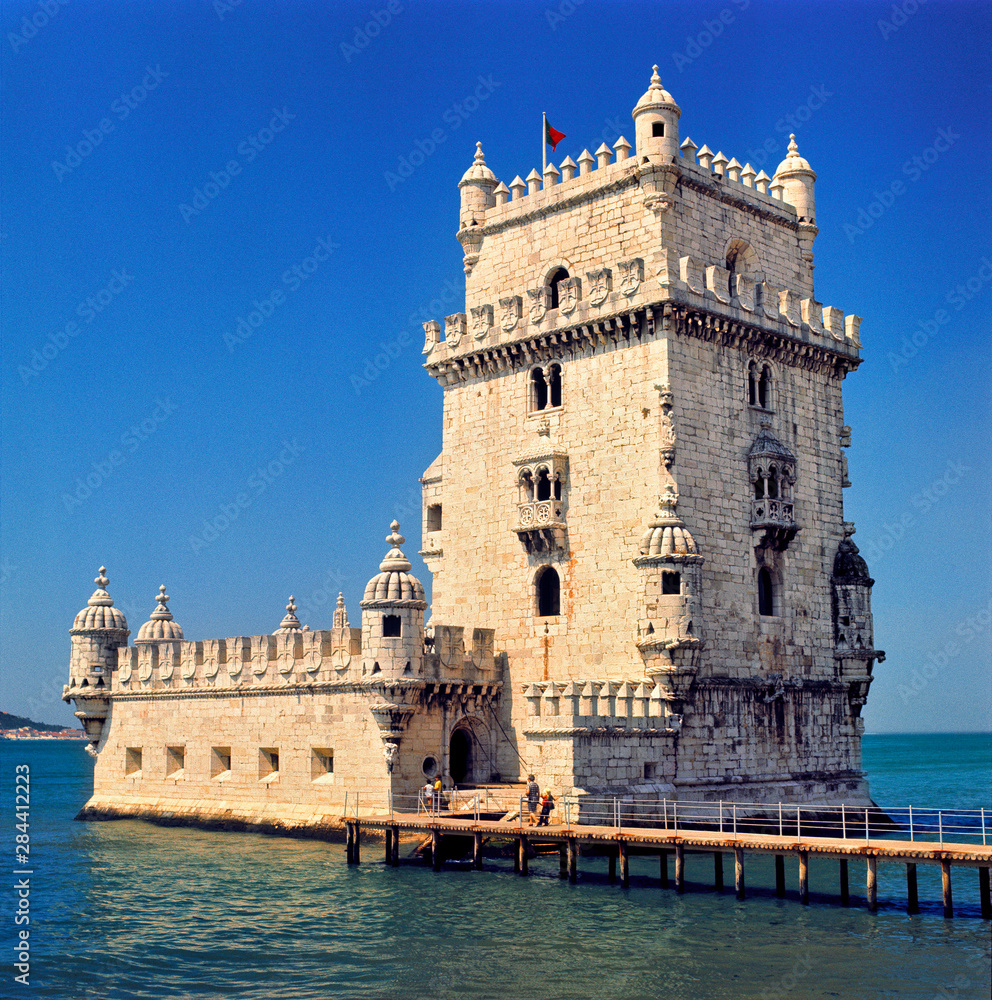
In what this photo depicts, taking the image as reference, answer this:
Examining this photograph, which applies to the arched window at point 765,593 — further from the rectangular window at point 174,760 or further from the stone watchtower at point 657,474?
the rectangular window at point 174,760

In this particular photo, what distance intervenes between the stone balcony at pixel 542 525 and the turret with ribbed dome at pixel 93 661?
1823 cm

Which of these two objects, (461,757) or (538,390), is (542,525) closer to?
(538,390)

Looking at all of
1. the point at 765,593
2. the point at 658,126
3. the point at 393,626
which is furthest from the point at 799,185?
the point at 393,626

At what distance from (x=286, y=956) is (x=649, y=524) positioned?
667 inches

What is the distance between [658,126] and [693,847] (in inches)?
858

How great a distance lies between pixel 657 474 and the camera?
3784cm

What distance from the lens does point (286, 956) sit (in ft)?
83.1

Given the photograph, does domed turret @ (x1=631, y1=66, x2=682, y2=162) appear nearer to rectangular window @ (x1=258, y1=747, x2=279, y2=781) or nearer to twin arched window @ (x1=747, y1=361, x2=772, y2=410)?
twin arched window @ (x1=747, y1=361, x2=772, y2=410)

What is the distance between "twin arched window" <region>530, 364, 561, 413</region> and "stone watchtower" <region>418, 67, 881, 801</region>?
0.07 meters

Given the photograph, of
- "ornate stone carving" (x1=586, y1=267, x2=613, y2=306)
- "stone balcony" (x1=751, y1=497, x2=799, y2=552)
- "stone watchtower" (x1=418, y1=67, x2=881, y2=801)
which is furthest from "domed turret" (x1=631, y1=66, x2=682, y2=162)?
"stone balcony" (x1=751, y1=497, x2=799, y2=552)

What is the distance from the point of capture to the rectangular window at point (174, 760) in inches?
1818

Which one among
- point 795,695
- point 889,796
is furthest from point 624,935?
point 889,796

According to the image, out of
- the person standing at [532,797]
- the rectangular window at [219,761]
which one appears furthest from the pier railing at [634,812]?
the rectangular window at [219,761]

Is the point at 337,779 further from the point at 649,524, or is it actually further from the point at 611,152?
the point at 611,152
